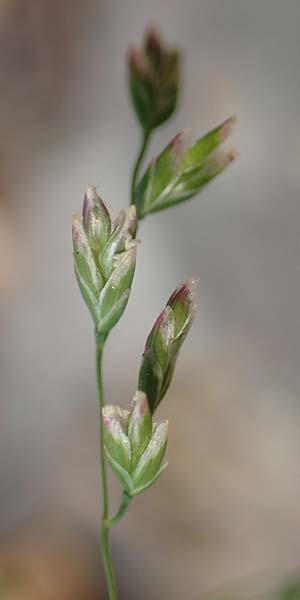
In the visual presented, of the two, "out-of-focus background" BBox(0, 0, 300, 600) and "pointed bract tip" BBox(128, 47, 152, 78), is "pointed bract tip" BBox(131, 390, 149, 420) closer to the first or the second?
"pointed bract tip" BBox(128, 47, 152, 78)

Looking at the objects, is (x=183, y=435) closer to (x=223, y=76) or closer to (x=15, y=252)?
(x=15, y=252)

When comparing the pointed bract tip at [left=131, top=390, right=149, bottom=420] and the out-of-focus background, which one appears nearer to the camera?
the pointed bract tip at [left=131, top=390, right=149, bottom=420]

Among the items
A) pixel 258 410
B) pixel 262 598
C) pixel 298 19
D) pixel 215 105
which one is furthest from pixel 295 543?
pixel 298 19

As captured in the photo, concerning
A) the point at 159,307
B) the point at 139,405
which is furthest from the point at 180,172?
the point at 159,307

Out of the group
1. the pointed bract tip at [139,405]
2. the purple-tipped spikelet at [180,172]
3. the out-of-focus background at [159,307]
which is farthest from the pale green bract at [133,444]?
the out-of-focus background at [159,307]

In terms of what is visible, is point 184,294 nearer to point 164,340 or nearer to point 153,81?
point 164,340

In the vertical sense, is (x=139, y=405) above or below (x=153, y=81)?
below

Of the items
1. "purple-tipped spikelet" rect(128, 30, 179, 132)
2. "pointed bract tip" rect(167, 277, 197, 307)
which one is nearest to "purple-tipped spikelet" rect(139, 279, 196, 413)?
"pointed bract tip" rect(167, 277, 197, 307)

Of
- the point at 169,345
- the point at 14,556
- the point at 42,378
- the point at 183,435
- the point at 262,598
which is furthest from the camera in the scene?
the point at 42,378

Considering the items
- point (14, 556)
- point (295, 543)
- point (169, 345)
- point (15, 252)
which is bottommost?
point (295, 543)
